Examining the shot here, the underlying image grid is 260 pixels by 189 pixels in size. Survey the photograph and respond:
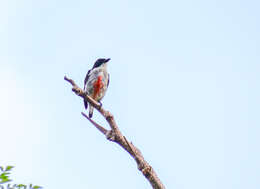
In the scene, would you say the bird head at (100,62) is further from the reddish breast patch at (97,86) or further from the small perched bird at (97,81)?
the reddish breast patch at (97,86)

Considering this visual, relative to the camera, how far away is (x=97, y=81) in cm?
976

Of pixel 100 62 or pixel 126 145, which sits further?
pixel 100 62

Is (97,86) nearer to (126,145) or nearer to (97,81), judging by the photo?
(97,81)

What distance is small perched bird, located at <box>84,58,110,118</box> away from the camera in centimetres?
973

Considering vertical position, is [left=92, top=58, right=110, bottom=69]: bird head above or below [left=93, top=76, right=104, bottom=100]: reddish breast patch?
above

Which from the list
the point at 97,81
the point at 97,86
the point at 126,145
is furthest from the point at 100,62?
the point at 126,145

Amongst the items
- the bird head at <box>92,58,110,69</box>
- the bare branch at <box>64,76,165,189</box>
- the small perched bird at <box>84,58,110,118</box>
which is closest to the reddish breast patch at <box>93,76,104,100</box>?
the small perched bird at <box>84,58,110,118</box>

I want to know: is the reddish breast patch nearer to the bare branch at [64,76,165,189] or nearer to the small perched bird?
the small perched bird

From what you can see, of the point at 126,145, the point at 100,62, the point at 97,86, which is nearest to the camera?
the point at 126,145

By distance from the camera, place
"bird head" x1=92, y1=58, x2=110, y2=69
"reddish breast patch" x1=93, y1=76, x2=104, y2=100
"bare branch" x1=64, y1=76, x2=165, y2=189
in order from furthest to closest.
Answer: "bird head" x1=92, y1=58, x2=110, y2=69 < "reddish breast patch" x1=93, y1=76, x2=104, y2=100 < "bare branch" x1=64, y1=76, x2=165, y2=189

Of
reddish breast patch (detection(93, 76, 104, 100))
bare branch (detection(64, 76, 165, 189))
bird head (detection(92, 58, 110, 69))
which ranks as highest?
bird head (detection(92, 58, 110, 69))

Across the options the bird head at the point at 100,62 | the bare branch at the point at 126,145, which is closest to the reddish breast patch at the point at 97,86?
the bird head at the point at 100,62

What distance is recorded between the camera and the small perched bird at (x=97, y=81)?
9734mm

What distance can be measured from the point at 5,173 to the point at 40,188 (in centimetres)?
24
